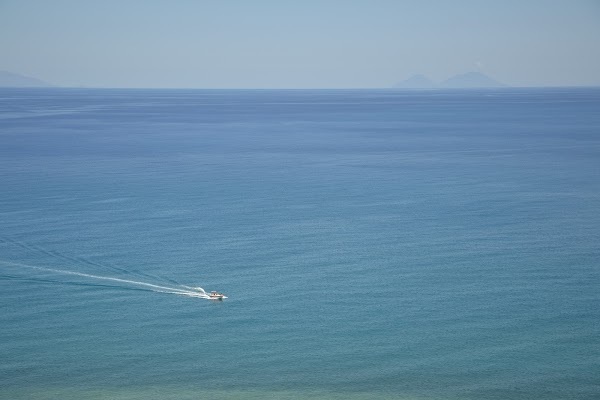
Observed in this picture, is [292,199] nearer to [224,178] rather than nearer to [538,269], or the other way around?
[224,178]

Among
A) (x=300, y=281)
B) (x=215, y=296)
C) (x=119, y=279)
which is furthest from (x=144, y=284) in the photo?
(x=300, y=281)

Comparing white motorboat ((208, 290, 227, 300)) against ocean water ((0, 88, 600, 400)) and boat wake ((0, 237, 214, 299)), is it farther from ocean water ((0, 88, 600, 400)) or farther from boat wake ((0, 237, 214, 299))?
ocean water ((0, 88, 600, 400))

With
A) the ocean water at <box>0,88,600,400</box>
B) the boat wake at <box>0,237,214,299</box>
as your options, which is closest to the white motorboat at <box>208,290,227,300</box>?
the boat wake at <box>0,237,214,299</box>

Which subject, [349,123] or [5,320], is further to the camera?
[349,123]

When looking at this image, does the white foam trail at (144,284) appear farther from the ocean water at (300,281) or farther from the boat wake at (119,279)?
the ocean water at (300,281)

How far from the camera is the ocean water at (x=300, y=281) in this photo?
30.7 meters

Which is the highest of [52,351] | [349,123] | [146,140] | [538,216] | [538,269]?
[349,123]

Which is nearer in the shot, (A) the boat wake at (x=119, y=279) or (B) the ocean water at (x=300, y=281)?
(B) the ocean water at (x=300, y=281)

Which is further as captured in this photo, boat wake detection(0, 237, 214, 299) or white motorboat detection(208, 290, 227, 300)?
boat wake detection(0, 237, 214, 299)

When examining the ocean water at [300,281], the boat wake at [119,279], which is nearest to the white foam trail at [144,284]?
the boat wake at [119,279]

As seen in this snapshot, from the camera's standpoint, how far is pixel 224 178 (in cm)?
7212

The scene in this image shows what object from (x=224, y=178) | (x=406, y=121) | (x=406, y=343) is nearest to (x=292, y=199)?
(x=224, y=178)

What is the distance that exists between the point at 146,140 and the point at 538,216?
213 ft

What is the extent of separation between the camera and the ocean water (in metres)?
30.7
